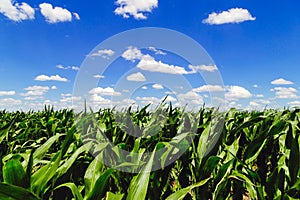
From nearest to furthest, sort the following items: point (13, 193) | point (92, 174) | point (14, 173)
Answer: point (13, 193) → point (14, 173) → point (92, 174)

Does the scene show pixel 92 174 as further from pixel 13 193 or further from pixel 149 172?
pixel 13 193

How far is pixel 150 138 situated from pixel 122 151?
0.54 metres

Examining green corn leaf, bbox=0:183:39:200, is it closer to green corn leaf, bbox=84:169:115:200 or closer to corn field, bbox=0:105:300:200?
corn field, bbox=0:105:300:200

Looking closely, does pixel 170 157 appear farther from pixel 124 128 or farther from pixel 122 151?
pixel 124 128

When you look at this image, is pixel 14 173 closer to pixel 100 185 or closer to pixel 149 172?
pixel 100 185

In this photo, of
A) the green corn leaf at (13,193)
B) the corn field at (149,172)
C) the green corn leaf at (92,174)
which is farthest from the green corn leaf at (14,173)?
the green corn leaf at (92,174)

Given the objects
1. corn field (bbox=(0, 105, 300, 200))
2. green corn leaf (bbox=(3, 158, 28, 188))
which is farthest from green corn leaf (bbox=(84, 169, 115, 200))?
green corn leaf (bbox=(3, 158, 28, 188))

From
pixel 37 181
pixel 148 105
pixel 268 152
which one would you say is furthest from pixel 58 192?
pixel 148 105

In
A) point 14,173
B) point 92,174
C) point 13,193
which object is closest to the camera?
point 13,193

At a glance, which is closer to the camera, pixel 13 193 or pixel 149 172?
pixel 13 193

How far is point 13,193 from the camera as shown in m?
0.82

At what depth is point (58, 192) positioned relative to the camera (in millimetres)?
1467

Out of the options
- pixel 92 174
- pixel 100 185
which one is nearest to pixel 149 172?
pixel 100 185

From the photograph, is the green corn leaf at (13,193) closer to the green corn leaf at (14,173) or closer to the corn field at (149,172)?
the corn field at (149,172)
